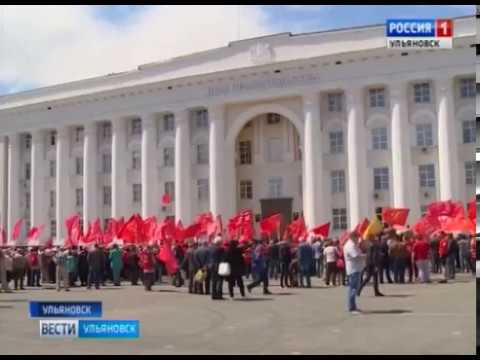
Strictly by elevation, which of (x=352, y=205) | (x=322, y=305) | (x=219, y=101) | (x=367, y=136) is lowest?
(x=322, y=305)

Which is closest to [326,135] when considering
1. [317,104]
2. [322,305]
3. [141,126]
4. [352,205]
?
[317,104]

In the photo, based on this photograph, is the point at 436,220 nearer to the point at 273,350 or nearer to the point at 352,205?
the point at 352,205

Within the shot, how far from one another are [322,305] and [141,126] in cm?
3725

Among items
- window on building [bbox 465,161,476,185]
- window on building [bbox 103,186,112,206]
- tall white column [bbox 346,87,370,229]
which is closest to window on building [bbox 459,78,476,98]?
window on building [bbox 465,161,476,185]

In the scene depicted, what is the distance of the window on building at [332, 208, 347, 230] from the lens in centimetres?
4338

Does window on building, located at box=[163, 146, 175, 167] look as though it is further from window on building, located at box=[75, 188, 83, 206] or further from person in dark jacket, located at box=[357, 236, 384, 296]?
person in dark jacket, located at box=[357, 236, 384, 296]

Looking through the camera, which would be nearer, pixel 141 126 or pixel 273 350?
pixel 273 350

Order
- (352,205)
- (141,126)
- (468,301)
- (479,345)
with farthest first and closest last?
(141,126) < (352,205) < (468,301) < (479,345)

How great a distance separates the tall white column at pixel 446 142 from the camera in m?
39.4

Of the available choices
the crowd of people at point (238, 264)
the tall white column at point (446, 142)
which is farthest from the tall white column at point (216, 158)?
the crowd of people at point (238, 264)

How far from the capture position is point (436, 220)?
28.1m

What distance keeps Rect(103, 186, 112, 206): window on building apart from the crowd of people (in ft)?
85.5

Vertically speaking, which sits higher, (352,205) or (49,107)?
(49,107)
